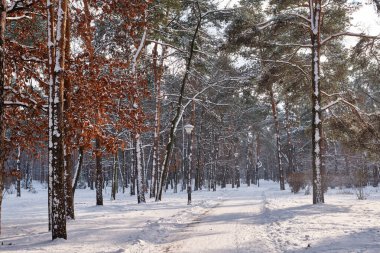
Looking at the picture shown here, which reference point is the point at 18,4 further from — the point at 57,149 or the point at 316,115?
the point at 316,115

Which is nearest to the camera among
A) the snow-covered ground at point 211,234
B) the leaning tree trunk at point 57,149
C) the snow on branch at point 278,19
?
the snow-covered ground at point 211,234

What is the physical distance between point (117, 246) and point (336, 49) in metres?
16.2

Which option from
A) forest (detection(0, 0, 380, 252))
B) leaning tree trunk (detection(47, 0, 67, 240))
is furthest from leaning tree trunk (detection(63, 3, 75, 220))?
leaning tree trunk (detection(47, 0, 67, 240))

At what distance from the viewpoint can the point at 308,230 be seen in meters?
8.81

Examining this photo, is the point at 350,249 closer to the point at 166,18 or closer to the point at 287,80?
the point at 287,80

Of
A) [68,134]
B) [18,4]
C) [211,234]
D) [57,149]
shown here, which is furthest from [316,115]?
[18,4]

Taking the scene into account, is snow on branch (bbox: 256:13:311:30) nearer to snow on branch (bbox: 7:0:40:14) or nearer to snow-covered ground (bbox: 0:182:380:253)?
snow-covered ground (bbox: 0:182:380:253)

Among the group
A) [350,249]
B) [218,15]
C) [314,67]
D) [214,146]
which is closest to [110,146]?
[350,249]

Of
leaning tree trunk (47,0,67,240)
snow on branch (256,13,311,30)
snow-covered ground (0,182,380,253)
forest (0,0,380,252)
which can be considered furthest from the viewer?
snow on branch (256,13,311,30)

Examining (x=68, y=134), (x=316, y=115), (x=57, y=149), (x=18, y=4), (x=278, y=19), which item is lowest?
(x=57, y=149)

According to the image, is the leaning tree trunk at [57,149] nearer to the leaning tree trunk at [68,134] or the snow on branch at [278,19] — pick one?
the leaning tree trunk at [68,134]

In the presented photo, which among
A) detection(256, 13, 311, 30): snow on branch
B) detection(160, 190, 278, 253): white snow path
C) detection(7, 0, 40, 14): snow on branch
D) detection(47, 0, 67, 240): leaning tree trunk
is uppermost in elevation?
detection(256, 13, 311, 30): snow on branch

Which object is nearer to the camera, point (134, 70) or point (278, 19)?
point (278, 19)

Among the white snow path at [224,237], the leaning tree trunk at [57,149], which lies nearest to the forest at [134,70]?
the leaning tree trunk at [57,149]
